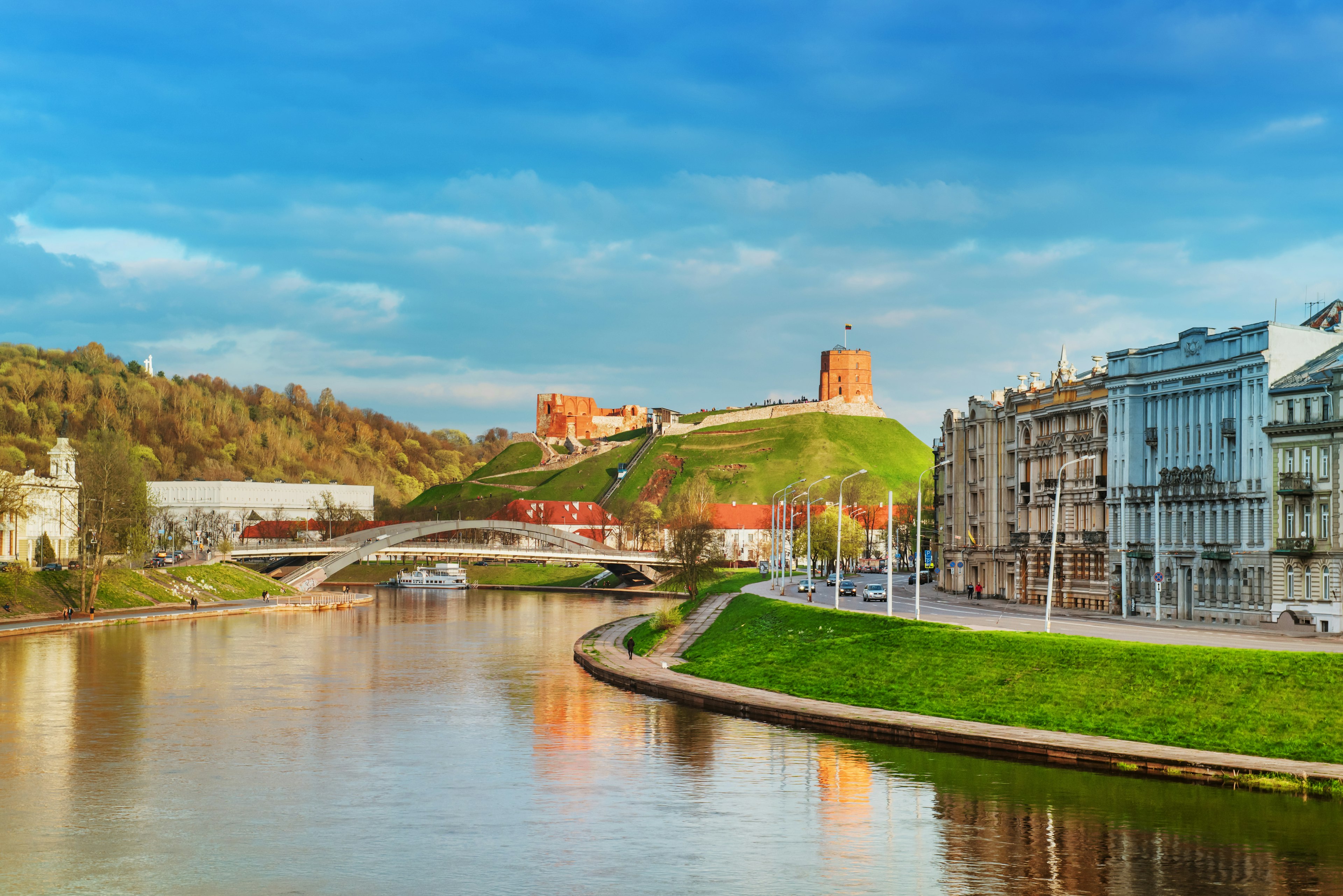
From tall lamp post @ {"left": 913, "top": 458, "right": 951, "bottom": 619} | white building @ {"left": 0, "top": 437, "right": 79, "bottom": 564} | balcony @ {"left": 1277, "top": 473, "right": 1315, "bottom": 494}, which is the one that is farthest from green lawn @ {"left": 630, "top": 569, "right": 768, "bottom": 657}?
white building @ {"left": 0, "top": 437, "right": 79, "bottom": 564}

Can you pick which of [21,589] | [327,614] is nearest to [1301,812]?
[21,589]

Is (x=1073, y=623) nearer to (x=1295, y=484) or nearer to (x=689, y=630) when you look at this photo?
(x=1295, y=484)

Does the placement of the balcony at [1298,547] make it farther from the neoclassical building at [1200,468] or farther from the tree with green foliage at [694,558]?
the tree with green foliage at [694,558]

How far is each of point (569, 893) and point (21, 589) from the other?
83.7 m

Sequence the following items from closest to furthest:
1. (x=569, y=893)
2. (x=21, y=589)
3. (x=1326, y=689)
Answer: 1. (x=569, y=893)
2. (x=1326, y=689)
3. (x=21, y=589)

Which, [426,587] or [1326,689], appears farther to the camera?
[426,587]

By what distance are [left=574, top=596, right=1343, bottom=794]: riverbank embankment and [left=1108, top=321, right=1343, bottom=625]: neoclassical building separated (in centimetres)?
2233

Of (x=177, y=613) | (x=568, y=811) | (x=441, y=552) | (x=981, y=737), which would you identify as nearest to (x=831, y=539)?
(x=441, y=552)

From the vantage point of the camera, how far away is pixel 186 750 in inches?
1512

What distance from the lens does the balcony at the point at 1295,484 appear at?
60.3 metres

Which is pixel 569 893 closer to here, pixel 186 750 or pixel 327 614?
pixel 186 750

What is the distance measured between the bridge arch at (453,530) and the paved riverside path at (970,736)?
272 ft

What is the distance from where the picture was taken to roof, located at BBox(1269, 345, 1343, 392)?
59.8m

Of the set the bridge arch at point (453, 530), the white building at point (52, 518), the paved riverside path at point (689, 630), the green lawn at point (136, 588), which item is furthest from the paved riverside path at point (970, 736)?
the bridge arch at point (453, 530)
